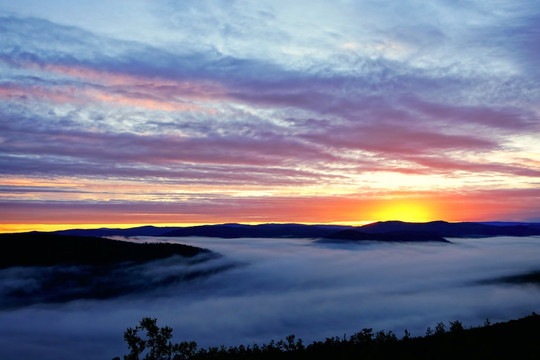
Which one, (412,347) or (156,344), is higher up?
(412,347)

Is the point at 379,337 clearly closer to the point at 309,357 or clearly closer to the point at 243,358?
the point at 309,357

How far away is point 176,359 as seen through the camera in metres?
56.2

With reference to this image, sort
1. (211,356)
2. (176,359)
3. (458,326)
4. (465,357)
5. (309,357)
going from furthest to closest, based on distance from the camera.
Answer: (458,326) < (176,359) < (211,356) < (309,357) < (465,357)

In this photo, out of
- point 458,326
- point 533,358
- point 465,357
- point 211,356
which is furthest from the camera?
point 458,326

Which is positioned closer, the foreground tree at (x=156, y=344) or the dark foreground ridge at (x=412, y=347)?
the dark foreground ridge at (x=412, y=347)

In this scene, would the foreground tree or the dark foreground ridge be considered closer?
the dark foreground ridge

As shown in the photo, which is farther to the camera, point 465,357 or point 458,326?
point 458,326

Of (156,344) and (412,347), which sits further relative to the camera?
(156,344)

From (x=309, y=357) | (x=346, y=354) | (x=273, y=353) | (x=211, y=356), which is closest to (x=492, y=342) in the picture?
(x=346, y=354)

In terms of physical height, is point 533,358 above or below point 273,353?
above

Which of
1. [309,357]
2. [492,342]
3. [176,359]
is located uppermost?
[492,342]

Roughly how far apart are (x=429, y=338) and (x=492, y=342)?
957 cm

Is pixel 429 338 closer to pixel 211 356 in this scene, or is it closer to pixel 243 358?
pixel 243 358

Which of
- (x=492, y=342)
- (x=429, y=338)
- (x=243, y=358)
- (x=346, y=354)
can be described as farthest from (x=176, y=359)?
(x=492, y=342)
